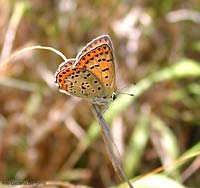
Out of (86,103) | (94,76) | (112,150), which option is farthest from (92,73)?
(86,103)

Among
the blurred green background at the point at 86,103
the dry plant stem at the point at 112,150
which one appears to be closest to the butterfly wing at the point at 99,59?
the dry plant stem at the point at 112,150

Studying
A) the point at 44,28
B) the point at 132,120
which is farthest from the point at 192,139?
the point at 44,28

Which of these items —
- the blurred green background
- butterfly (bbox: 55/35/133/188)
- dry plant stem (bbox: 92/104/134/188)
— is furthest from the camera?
the blurred green background

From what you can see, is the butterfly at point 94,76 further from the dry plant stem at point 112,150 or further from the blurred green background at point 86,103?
the blurred green background at point 86,103

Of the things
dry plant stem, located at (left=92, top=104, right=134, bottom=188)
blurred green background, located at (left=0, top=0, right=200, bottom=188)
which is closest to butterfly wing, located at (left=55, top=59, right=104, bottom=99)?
dry plant stem, located at (left=92, top=104, right=134, bottom=188)

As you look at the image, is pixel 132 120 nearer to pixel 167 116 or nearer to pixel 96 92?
pixel 167 116

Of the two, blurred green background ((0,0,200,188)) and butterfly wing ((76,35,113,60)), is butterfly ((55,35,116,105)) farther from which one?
blurred green background ((0,0,200,188))
